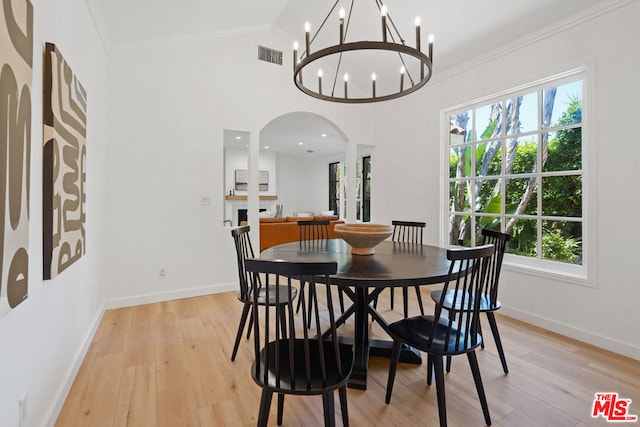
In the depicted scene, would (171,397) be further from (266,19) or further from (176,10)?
(266,19)

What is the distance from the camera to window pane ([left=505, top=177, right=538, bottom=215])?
3092mm

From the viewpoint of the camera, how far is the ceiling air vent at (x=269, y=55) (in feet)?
13.6

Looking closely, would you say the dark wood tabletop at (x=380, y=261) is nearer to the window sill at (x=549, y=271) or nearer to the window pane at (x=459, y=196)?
the window sill at (x=549, y=271)

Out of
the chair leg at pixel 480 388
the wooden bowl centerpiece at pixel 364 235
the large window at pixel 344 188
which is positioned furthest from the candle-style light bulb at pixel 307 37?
the large window at pixel 344 188

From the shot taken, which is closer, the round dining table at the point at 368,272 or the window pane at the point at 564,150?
the round dining table at the point at 368,272

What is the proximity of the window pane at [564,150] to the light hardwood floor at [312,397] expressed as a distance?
148cm

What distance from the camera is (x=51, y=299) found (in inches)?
65.2

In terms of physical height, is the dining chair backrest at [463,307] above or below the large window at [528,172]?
below

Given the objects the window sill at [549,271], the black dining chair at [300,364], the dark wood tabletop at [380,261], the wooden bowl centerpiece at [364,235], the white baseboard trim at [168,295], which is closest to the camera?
the black dining chair at [300,364]

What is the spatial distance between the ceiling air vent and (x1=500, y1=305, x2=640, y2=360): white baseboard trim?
394 centimetres

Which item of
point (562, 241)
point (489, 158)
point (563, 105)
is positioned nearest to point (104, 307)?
point (489, 158)

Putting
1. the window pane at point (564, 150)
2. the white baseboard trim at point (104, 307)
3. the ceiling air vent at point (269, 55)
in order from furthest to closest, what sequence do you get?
the ceiling air vent at point (269, 55) < the window pane at point (564, 150) < the white baseboard trim at point (104, 307)

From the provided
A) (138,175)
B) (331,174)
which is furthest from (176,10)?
(331,174)

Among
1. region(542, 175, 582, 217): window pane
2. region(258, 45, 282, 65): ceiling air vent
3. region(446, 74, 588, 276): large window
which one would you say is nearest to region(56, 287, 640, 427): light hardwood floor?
region(446, 74, 588, 276): large window
